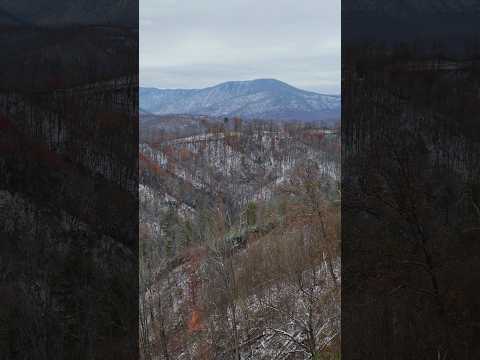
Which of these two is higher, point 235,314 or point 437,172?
point 437,172

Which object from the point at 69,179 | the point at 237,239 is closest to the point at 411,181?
the point at 69,179

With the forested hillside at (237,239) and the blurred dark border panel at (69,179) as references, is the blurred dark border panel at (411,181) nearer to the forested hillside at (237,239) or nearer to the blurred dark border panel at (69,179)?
the blurred dark border panel at (69,179)

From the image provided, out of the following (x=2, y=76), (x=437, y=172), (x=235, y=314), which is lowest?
(x=235, y=314)

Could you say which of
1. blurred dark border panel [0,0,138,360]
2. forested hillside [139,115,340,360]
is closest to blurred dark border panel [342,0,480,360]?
blurred dark border panel [0,0,138,360]

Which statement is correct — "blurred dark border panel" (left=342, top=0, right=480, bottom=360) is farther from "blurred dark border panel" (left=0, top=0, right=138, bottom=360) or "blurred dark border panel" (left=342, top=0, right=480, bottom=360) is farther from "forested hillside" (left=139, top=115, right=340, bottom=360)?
"forested hillside" (left=139, top=115, right=340, bottom=360)

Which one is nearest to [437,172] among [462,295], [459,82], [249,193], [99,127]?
[459,82]

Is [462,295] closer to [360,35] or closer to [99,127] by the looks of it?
[360,35]
